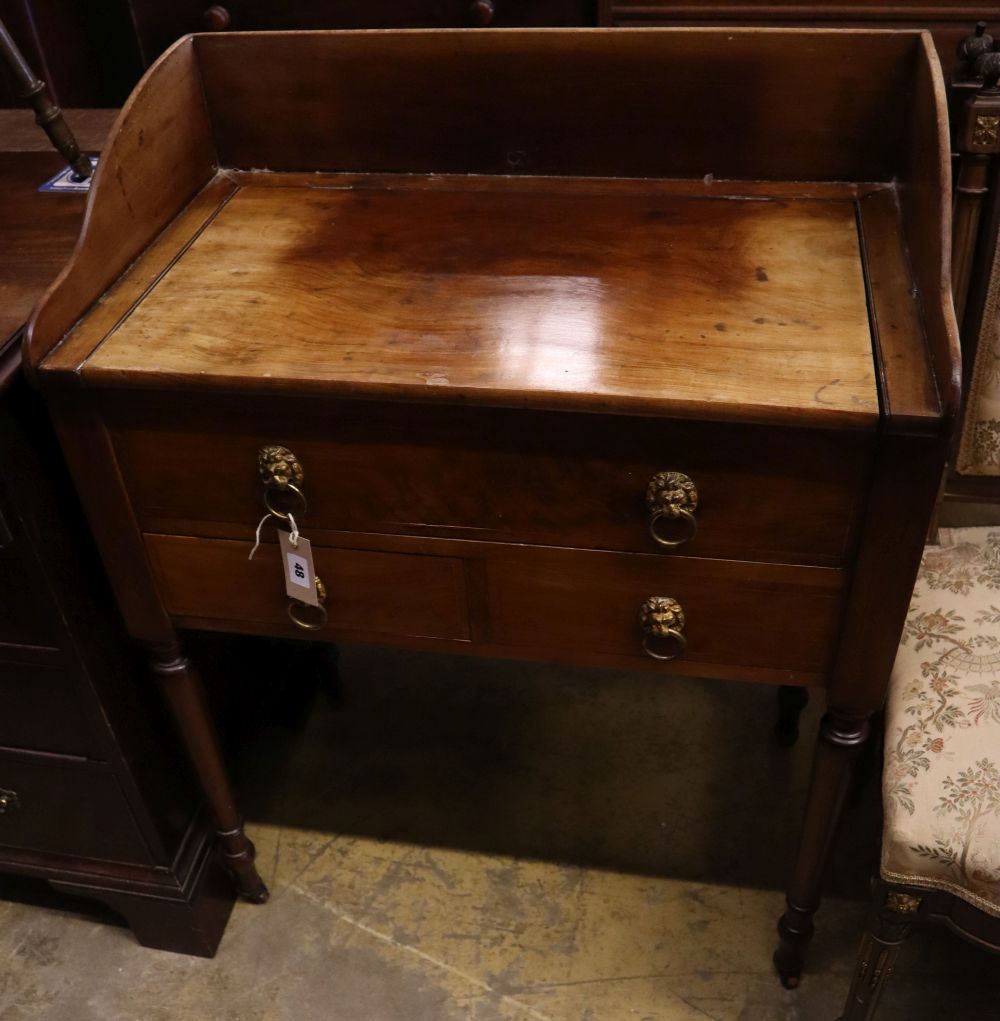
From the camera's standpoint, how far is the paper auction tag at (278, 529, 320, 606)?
3.47 feet

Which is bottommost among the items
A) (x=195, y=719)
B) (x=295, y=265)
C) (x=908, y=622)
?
(x=195, y=719)

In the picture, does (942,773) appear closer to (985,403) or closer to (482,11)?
(985,403)

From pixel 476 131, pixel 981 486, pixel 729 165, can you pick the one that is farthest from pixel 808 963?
pixel 476 131

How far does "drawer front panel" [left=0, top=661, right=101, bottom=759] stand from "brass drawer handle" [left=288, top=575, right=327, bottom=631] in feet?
0.91

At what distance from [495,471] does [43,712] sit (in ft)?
2.11

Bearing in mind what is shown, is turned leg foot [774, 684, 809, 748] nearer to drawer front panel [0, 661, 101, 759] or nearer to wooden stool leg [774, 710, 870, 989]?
wooden stool leg [774, 710, 870, 989]

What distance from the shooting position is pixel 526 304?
1.01 m

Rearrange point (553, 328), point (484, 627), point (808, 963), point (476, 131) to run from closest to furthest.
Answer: point (553, 328), point (484, 627), point (476, 131), point (808, 963)

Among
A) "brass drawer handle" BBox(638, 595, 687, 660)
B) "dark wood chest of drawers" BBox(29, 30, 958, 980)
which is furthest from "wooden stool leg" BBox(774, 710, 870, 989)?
"brass drawer handle" BBox(638, 595, 687, 660)

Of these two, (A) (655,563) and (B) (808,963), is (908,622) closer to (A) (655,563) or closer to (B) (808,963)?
(A) (655,563)

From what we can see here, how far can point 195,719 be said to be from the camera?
1275 mm

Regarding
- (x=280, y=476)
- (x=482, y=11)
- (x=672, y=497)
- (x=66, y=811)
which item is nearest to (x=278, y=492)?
(x=280, y=476)

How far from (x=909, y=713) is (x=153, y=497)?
78cm

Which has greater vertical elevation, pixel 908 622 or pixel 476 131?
pixel 476 131
